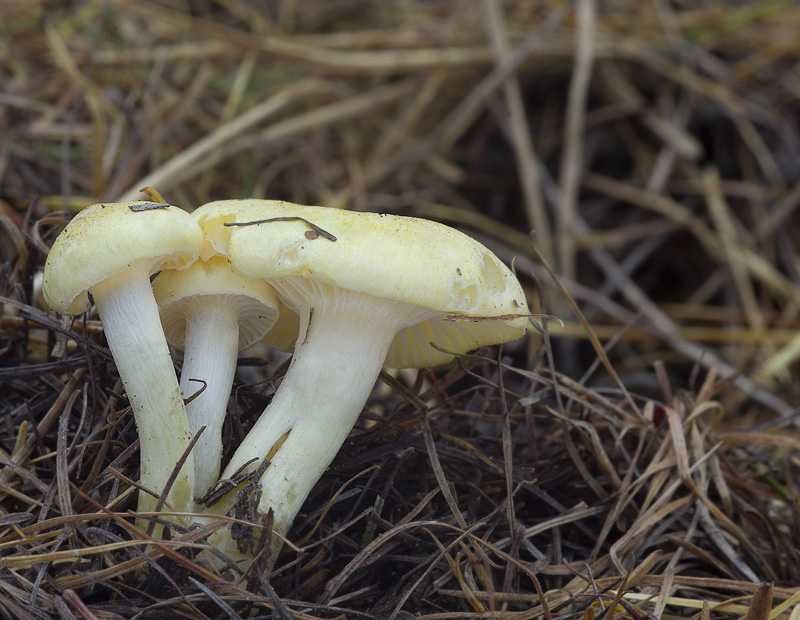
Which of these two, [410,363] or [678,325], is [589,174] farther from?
[410,363]

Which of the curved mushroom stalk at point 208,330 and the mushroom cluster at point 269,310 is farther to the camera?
the curved mushroom stalk at point 208,330

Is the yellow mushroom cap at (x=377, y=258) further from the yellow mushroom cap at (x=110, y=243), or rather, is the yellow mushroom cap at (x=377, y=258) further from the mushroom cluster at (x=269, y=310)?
the yellow mushroom cap at (x=110, y=243)

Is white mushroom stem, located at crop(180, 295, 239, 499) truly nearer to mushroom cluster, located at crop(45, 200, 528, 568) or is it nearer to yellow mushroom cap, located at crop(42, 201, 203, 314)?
mushroom cluster, located at crop(45, 200, 528, 568)

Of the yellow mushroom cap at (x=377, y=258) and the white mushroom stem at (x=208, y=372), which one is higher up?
the yellow mushroom cap at (x=377, y=258)

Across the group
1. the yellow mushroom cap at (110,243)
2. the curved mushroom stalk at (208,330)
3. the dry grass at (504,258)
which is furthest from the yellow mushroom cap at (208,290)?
the dry grass at (504,258)

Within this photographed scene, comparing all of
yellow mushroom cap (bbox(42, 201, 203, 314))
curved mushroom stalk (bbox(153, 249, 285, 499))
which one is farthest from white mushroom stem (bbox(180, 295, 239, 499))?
yellow mushroom cap (bbox(42, 201, 203, 314))

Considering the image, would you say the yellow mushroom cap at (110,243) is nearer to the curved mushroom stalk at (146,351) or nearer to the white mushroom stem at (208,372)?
the curved mushroom stalk at (146,351)

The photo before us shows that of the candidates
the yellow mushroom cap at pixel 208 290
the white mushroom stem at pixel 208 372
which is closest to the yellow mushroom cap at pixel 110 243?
the yellow mushroom cap at pixel 208 290
